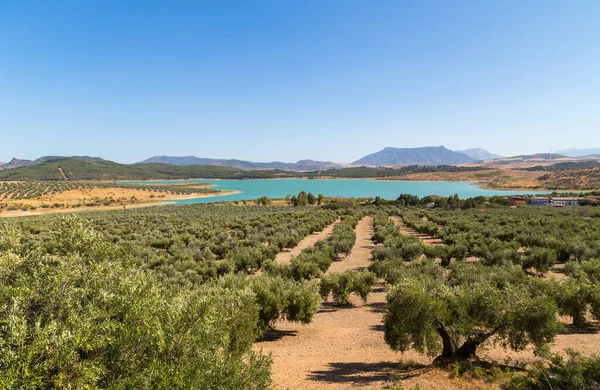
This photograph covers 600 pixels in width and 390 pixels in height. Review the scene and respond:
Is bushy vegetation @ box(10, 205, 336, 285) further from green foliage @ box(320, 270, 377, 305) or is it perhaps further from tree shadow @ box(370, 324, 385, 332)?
tree shadow @ box(370, 324, 385, 332)

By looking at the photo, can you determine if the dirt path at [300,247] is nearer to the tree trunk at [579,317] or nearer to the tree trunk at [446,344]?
the tree trunk at [446,344]

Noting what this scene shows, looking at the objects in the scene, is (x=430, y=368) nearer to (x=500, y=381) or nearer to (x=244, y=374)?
(x=500, y=381)

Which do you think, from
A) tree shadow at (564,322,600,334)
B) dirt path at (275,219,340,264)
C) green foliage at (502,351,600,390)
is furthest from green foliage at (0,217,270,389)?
dirt path at (275,219,340,264)

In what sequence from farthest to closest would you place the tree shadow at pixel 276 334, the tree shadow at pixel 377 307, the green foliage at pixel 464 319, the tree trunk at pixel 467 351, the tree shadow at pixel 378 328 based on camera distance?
the tree shadow at pixel 377 307
the tree shadow at pixel 378 328
the tree shadow at pixel 276 334
the tree trunk at pixel 467 351
the green foliage at pixel 464 319

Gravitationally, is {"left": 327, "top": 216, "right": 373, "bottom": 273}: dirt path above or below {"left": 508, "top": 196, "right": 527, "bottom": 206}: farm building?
above

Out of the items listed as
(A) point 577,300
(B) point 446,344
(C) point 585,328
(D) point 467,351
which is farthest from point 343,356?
(C) point 585,328

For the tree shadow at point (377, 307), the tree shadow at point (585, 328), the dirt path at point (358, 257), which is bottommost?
the dirt path at point (358, 257)

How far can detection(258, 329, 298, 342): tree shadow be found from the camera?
13.6m

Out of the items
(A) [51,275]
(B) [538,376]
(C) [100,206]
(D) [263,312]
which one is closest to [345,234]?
(D) [263,312]

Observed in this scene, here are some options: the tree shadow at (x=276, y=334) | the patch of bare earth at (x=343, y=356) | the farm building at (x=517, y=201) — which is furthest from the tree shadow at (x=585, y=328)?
the farm building at (x=517, y=201)

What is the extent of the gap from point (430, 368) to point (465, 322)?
6.17 ft

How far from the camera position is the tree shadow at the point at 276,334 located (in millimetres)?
13620

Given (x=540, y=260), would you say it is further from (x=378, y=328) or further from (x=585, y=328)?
(x=378, y=328)

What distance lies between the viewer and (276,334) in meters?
14.2
